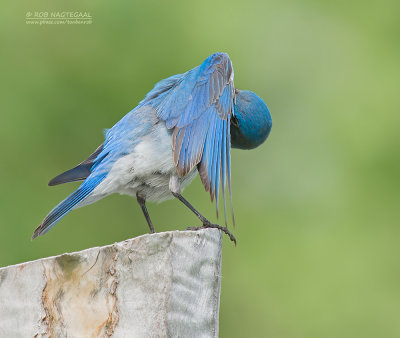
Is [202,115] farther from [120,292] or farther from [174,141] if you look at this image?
[120,292]

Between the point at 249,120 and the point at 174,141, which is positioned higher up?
the point at 249,120

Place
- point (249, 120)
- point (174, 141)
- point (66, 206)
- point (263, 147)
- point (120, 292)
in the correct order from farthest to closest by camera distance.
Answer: point (263, 147)
point (249, 120)
point (174, 141)
point (66, 206)
point (120, 292)

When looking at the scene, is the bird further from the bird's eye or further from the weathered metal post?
the weathered metal post

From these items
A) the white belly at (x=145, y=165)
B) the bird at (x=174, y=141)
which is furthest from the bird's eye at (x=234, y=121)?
the white belly at (x=145, y=165)

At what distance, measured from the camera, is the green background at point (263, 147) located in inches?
301

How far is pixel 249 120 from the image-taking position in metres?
5.61

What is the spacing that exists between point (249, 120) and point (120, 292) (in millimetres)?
2670

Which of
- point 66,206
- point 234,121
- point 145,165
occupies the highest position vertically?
point 234,121

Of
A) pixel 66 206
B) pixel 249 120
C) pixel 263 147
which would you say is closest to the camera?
pixel 66 206

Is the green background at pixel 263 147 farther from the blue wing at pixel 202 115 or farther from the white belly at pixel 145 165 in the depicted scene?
the white belly at pixel 145 165

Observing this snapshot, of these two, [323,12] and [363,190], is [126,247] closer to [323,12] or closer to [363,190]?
[363,190]

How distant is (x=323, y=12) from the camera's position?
8969 millimetres

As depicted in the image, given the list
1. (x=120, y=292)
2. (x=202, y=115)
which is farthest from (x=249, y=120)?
(x=120, y=292)

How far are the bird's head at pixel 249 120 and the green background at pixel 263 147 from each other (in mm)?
2433
